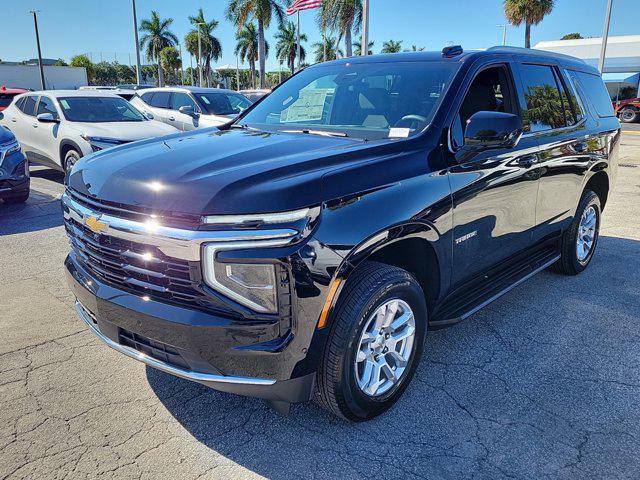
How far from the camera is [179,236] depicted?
Answer: 2229mm

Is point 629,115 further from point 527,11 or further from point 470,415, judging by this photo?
point 470,415

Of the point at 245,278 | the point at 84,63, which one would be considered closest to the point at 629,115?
the point at 245,278

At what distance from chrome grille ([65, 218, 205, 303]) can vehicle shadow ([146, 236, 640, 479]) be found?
0.84 metres

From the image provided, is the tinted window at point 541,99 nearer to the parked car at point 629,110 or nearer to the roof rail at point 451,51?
the roof rail at point 451,51

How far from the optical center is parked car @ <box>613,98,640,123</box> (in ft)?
96.9

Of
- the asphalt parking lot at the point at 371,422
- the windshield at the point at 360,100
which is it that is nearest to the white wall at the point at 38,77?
the windshield at the point at 360,100

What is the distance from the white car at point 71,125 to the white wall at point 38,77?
142 ft

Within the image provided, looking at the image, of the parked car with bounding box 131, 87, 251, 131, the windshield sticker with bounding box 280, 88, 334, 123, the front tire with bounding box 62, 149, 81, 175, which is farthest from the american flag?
the windshield sticker with bounding box 280, 88, 334, 123

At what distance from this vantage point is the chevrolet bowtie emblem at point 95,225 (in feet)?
8.30

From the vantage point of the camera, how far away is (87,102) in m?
9.80

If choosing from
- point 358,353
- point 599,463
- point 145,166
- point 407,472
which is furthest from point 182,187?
point 599,463

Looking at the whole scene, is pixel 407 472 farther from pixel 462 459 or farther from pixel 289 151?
pixel 289 151

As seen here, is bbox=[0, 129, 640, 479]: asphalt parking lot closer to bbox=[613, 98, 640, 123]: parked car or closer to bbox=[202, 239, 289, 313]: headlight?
bbox=[202, 239, 289, 313]: headlight

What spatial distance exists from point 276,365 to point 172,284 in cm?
→ 59
